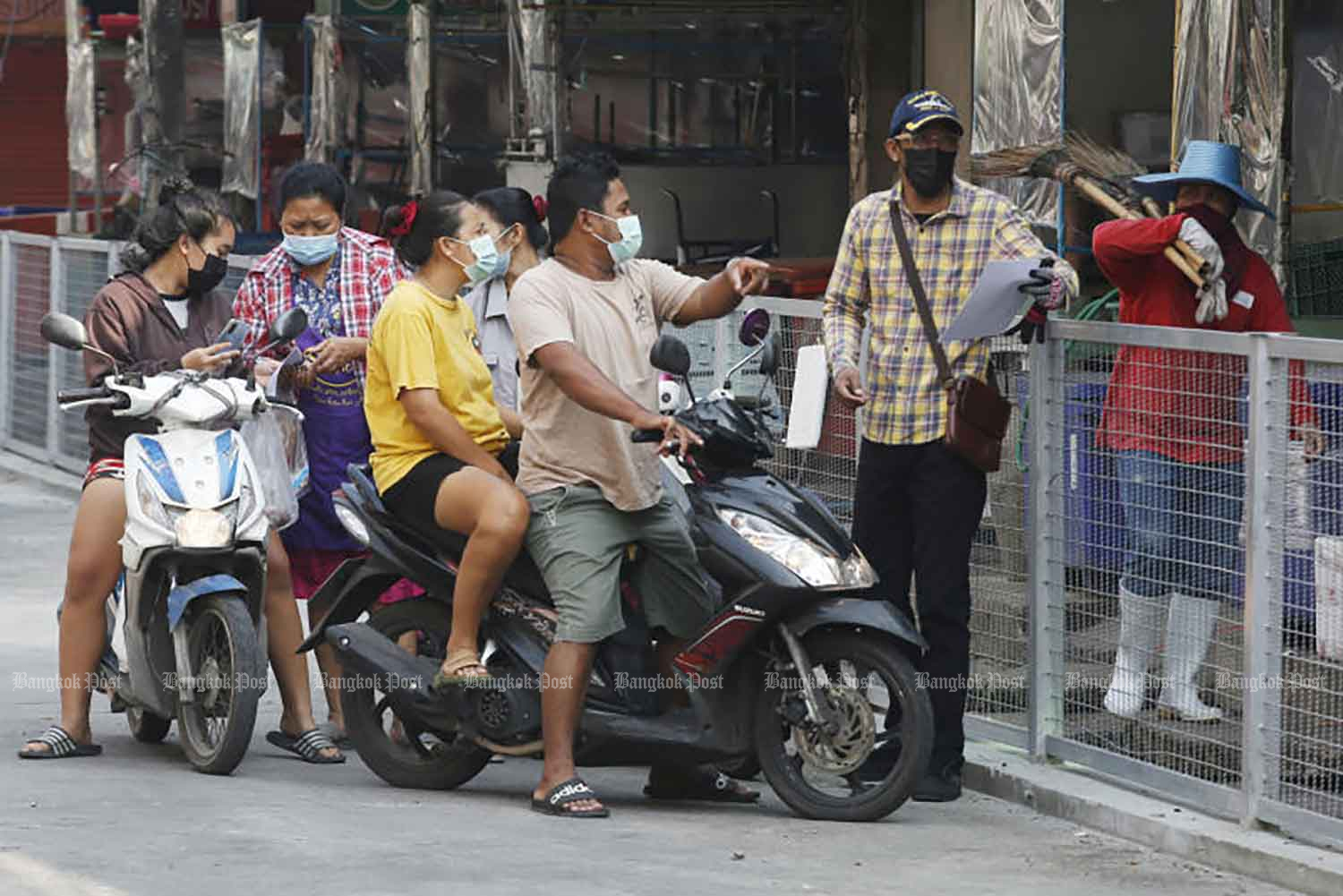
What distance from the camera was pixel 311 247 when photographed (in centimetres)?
818

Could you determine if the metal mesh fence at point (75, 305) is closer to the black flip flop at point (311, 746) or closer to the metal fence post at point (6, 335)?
the metal fence post at point (6, 335)

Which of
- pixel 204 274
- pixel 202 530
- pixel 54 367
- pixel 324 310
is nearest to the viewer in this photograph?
pixel 202 530

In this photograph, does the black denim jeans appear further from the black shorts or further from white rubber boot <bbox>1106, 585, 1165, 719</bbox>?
the black shorts

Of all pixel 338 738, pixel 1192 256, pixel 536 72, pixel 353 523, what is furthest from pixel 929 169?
pixel 536 72

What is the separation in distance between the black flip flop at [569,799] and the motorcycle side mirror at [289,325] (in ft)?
5.15

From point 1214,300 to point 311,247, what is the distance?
9.26ft

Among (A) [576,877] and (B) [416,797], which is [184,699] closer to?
(B) [416,797]

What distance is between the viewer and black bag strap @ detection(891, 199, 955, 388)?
24.0 ft

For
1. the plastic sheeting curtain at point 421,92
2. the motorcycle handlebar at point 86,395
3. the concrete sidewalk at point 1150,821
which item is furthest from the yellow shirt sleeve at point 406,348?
the plastic sheeting curtain at point 421,92

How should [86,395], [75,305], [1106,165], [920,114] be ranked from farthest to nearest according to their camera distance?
[75,305] < [1106,165] < [86,395] < [920,114]

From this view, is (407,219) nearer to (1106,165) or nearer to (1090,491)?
(1090,491)

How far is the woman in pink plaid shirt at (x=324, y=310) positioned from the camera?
8195 mm

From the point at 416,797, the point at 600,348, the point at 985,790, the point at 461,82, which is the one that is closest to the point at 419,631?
the point at 416,797

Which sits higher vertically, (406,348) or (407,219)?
(407,219)
